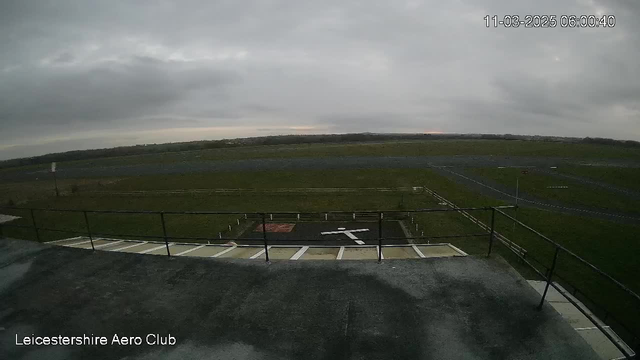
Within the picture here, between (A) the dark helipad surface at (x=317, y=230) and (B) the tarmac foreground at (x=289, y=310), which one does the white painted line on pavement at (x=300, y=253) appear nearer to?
(B) the tarmac foreground at (x=289, y=310)

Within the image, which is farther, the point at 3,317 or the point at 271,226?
the point at 271,226

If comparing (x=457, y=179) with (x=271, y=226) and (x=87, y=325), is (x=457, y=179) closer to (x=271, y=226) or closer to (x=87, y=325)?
(x=271, y=226)

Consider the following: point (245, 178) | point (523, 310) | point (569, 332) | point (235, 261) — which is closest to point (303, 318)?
point (235, 261)

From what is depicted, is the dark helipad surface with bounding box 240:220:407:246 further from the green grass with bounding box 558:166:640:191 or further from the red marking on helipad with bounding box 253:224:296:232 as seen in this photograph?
the green grass with bounding box 558:166:640:191

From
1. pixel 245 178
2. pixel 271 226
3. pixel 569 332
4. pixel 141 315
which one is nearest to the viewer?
pixel 569 332

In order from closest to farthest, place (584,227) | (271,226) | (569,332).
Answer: (569,332), (584,227), (271,226)

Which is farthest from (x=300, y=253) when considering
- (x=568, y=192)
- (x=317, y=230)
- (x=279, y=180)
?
(x=568, y=192)

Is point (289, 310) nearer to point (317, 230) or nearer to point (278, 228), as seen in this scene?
point (317, 230)

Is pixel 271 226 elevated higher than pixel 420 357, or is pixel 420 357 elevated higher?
pixel 420 357
